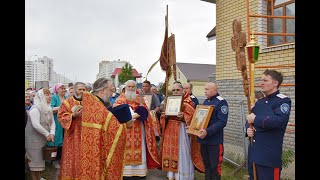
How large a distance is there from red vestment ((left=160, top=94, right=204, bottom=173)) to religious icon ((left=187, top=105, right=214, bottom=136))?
1.56 ft

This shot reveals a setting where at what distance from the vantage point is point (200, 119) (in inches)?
201

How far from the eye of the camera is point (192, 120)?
17.5 ft

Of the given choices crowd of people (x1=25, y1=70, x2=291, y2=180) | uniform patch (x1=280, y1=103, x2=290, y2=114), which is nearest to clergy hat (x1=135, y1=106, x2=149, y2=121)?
crowd of people (x1=25, y1=70, x2=291, y2=180)

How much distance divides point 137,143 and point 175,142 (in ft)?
2.63

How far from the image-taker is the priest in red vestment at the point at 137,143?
6.20m

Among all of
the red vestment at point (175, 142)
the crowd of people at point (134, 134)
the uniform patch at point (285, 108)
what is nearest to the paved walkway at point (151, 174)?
the crowd of people at point (134, 134)

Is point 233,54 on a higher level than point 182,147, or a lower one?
higher

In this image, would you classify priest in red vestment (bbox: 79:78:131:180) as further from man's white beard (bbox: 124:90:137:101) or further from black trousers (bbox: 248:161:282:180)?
man's white beard (bbox: 124:90:137:101)

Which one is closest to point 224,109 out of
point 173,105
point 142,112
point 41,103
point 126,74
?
point 173,105

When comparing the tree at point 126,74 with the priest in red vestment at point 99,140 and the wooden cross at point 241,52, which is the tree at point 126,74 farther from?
the wooden cross at point 241,52

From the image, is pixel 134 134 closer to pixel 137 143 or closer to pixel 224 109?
pixel 137 143

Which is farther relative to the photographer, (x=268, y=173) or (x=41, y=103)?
(x=41, y=103)

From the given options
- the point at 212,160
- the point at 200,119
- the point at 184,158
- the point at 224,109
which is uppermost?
the point at 224,109
